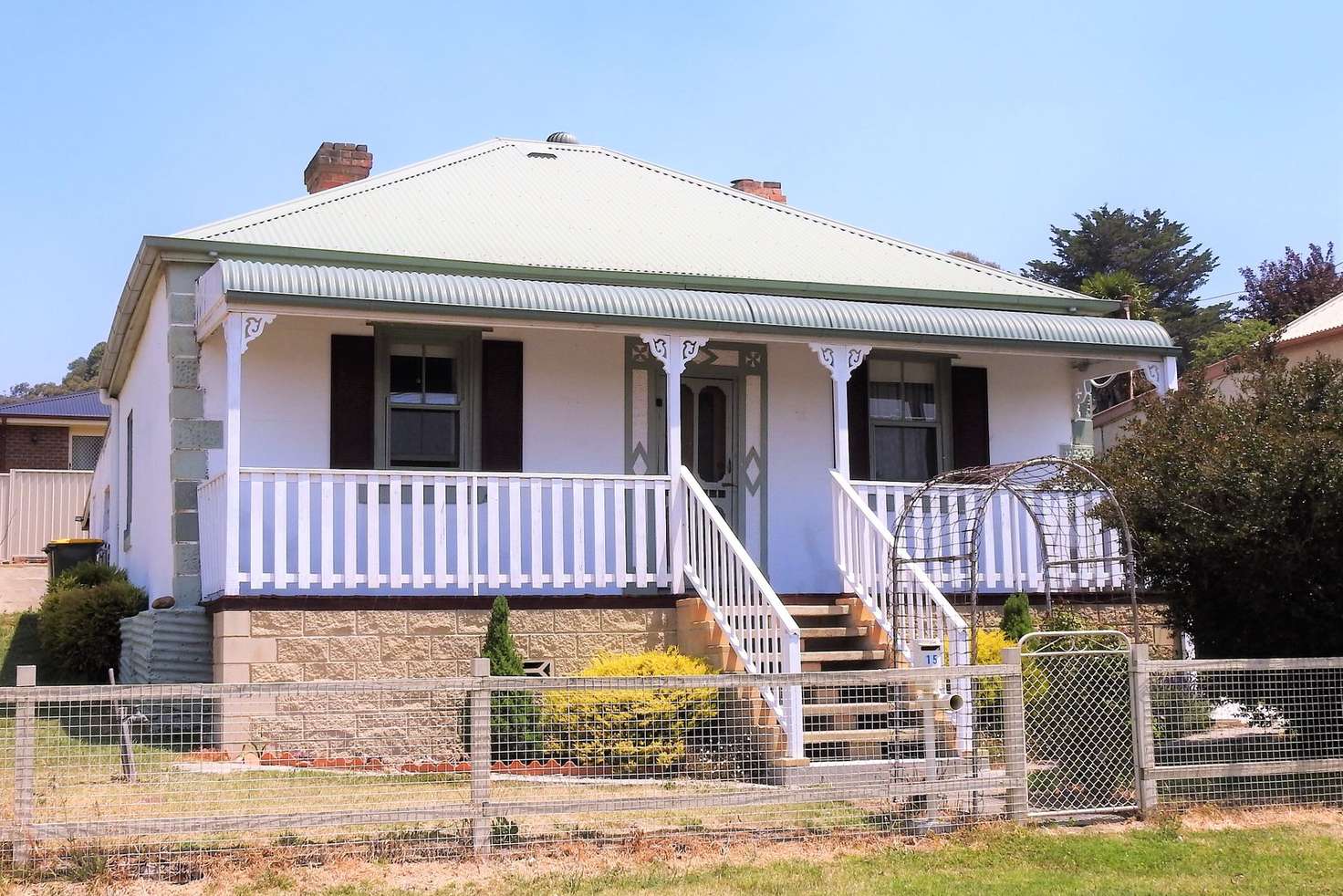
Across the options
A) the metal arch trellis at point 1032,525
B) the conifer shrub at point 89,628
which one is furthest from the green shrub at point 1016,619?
the conifer shrub at point 89,628

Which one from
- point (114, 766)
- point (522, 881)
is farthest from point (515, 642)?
point (522, 881)

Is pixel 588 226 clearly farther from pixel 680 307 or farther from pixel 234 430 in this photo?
pixel 234 430

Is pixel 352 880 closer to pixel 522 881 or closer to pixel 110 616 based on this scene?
pixel 522 881

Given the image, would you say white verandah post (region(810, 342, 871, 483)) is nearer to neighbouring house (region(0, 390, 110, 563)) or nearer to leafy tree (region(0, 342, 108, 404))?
neighbouring house (region(0, 390, 110, 563))

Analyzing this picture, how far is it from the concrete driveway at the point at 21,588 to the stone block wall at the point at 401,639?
1015cm

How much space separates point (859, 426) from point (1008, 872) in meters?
7.56

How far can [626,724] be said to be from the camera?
1078cm

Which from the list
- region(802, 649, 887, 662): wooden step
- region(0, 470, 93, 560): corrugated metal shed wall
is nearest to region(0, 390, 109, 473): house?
region(0, 470, 93, 560): corrugated metal shed wall

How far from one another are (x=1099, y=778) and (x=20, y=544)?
24.9 metres

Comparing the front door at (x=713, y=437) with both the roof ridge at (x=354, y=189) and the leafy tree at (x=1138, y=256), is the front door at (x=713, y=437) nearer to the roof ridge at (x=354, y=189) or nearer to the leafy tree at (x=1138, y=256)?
the roof ridge at (x=354, y=189)

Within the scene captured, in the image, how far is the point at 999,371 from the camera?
16.0m

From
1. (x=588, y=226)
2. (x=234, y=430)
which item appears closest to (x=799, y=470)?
(x=588, y=226)

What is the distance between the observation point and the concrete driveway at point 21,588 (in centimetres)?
2180

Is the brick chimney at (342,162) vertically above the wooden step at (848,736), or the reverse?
the brick chimney at (342,162)
